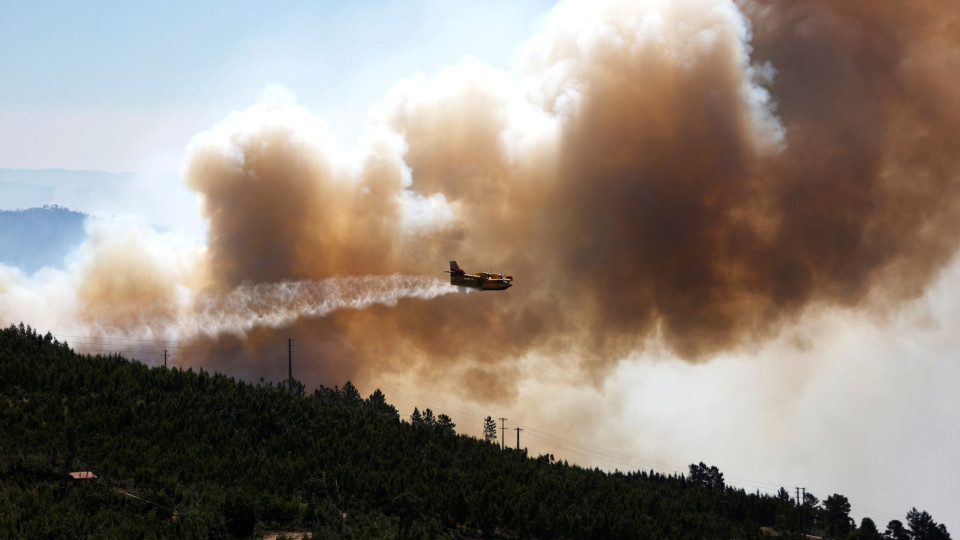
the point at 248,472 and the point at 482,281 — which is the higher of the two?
the point at 482,281

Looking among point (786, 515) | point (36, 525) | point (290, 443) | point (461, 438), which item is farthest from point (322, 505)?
point (786, 515)

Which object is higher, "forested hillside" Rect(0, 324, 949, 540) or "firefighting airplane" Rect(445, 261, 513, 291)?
"firefighting airplane" Rect(445, 261, 513, 291)

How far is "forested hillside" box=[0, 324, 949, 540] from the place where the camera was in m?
81.8

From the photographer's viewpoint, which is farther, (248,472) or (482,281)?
(482,281)

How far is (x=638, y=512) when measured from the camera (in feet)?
368

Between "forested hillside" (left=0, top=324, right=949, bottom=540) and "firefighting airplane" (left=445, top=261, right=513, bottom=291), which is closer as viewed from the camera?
"forested hillside" (left=0, top=324, right=949, bottom=540)

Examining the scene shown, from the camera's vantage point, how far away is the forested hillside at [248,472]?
81.8 meters

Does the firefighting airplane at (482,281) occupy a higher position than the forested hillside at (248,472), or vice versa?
Result: the firefighting airplane at (482,281)

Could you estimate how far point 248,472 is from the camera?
96938mm

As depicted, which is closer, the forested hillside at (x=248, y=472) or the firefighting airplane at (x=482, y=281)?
the forested hillside at (x=248, y=472)

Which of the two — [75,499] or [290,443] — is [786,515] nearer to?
[290,443]

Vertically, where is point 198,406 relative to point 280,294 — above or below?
below

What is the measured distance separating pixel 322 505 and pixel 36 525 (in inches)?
1075

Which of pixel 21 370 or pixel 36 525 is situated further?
pixel 21 370
